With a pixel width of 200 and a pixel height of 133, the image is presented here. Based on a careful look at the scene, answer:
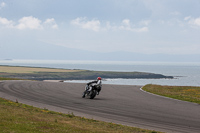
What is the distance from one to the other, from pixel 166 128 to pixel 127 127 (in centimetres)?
187

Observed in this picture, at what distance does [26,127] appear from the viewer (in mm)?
11602

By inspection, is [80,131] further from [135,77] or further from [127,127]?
[135,77]

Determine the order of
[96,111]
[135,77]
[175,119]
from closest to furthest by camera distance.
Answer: [175,119] → [96,111] → [135,77]

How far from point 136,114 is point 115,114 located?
126 centimetres

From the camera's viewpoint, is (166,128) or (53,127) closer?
(53,127)

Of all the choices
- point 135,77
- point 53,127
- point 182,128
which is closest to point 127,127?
point 182,128

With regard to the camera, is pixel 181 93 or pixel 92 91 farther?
pixel 181 93

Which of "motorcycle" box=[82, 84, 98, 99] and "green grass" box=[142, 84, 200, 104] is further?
"green grass" box=[142, 84, 200, 104]

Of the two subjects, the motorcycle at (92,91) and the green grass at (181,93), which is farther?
the green grass at (181,93)

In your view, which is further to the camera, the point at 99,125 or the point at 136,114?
the point at 136,114

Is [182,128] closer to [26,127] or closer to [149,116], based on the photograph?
[149,116]

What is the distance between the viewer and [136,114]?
18.4 metres

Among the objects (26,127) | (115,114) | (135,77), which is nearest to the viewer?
(26,127)

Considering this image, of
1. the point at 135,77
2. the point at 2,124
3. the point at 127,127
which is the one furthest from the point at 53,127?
the point at 135,77
